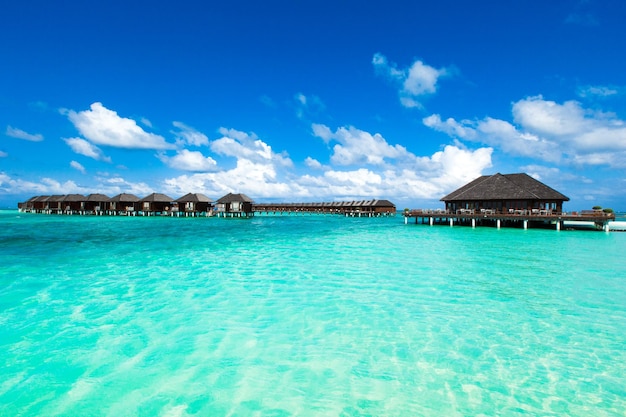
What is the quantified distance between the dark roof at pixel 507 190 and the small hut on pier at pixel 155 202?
55952mm

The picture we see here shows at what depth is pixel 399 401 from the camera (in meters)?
4.62

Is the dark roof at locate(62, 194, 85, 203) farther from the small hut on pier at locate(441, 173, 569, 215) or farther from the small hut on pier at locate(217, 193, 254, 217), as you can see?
the small hut on pier at locate(441, 173, 569, 215)

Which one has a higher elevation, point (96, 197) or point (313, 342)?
point (96, 197)

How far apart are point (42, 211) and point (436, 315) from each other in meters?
113

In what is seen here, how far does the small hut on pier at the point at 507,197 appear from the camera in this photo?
34.2 metres

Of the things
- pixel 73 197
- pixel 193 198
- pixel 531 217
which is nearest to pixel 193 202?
pixel 193 198

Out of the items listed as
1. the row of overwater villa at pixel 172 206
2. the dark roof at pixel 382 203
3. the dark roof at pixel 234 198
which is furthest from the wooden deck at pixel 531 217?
the dark roof at pixel 382 203

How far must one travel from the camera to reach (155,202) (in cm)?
7256

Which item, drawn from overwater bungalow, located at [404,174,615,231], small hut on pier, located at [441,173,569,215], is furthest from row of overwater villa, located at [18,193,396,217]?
small hut on pier, located at [441,173,569,215]

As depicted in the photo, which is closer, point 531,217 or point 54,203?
point 531,217

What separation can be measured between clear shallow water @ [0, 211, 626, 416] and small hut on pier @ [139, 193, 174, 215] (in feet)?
205

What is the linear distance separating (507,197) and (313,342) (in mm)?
34818

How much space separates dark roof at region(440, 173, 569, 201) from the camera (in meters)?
34.5

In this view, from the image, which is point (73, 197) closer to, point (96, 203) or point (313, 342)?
point (96, 203)
